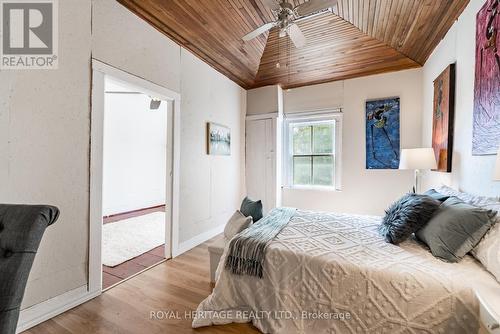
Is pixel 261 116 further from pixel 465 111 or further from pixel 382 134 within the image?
pixel 465 111

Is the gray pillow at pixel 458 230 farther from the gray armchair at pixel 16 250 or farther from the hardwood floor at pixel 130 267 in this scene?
the hardwood floor at pixel 130 267

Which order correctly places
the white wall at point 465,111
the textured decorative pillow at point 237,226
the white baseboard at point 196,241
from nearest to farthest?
the white wall at point 465,111
the textured decorative pillow at point 237,226
the white baseboard at point 196,241

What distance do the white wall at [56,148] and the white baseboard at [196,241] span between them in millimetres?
1102

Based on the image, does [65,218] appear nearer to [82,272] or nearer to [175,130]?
[82,272]

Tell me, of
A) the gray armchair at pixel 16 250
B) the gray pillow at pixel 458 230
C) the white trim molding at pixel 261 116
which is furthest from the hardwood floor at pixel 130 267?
the white trim molding at pixel 261 116

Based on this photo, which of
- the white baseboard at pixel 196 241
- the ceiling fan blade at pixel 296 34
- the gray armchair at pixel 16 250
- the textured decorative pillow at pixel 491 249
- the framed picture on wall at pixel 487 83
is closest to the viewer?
the gray armchair at pixel 16 250

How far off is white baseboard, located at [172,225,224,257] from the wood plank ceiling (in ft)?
8.82

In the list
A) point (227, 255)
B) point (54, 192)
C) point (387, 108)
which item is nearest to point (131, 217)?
point (54, 192)

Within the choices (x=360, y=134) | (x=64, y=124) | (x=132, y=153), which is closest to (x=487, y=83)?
(x=360, y=134)

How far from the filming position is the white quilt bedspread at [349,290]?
1.19 metres

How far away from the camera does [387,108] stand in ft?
11.7

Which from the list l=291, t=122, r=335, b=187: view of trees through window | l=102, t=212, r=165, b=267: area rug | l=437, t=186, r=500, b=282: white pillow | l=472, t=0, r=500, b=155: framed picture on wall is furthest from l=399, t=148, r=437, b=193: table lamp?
l=102, t=212, r=165, b=267: area rug

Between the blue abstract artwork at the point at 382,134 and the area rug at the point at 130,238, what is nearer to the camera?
the area rug at the point at 130,238

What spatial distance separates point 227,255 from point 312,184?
288 centimetres
